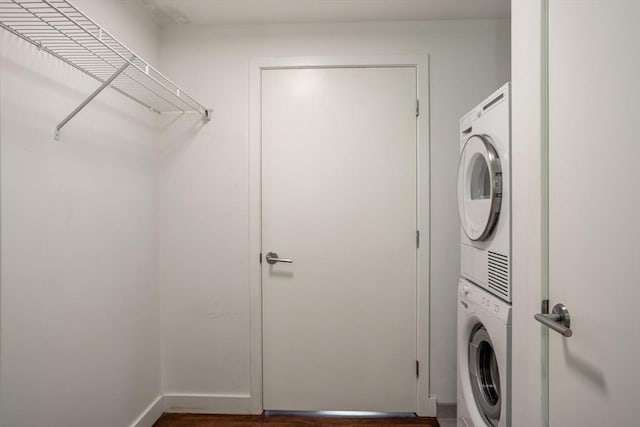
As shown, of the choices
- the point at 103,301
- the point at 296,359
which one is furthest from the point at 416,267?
the point at 103,301

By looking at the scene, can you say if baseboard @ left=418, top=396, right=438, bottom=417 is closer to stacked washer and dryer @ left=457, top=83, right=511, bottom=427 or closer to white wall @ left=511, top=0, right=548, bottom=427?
stacked washer and dryer @ left=457, top=83, right=511, bottom=427

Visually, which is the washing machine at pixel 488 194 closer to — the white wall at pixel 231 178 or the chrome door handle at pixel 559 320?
the chrome door handle at pixel 559 320

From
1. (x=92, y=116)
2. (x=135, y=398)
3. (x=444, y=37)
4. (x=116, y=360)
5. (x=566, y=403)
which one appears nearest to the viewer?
(x=566, y=403)

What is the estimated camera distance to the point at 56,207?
1.24 metres

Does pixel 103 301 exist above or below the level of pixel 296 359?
above

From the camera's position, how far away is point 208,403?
199 cm

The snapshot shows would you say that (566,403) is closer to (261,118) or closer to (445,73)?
(445,73)

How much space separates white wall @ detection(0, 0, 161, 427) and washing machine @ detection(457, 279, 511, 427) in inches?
68.9

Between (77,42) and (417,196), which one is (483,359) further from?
(77,42)

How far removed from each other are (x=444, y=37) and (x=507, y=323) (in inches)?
65.7

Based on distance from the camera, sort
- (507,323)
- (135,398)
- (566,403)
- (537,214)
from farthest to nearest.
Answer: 1. (135,398)
2. (507,323)
3. (537,214)
4. (566,403)

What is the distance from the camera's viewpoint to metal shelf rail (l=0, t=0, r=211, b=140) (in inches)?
39.4

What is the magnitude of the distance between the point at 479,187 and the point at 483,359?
32.4 inches

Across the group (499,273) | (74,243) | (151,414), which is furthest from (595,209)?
(151,414)
